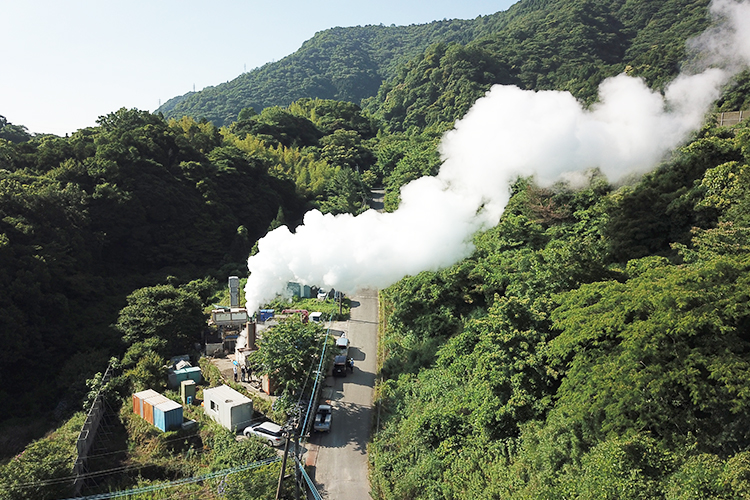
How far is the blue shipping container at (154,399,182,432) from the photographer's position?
64.5 ft

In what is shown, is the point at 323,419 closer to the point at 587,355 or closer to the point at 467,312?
the point at 467,312

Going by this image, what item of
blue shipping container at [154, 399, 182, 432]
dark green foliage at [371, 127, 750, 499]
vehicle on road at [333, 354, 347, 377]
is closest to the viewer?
dark green foliage at [371, 127, 750, 499]

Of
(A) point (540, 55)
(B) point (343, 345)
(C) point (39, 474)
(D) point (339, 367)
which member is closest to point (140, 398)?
(C) point (39, 474)

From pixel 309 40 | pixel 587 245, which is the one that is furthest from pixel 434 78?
pixel 309 40

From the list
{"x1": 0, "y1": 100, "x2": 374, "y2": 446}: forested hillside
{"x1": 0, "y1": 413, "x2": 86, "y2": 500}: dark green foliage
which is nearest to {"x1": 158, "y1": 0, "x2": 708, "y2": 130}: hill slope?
{"x1": 0, "y1": 100, "x2": 374, "y2": 446}: forested hillside

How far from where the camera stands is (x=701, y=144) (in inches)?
741

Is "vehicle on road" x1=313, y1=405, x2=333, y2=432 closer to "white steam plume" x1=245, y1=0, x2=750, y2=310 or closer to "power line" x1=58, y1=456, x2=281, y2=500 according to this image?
"power line" x1=58, y1=456, x2=281, y2=500

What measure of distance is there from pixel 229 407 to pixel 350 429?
482cm

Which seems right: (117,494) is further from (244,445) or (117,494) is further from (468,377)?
(468,377)

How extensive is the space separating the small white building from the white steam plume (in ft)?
18.2

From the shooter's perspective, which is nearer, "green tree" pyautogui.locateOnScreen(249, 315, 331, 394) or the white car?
the white car

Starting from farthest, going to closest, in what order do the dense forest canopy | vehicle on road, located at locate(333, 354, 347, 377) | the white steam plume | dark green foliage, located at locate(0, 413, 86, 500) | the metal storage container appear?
1. vehicle on road, located at locate(333, 354, 347, 377)
2. the metal storage container
3. the white steam plume
4. dark green foliage, located at locate(0, 413, 86, 500)
5. the dense forest canopy

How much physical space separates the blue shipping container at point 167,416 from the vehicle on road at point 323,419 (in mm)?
5617

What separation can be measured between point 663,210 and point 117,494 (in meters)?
21.9
